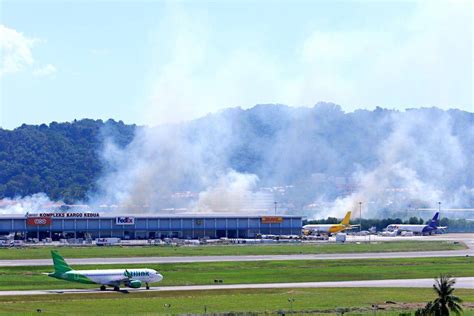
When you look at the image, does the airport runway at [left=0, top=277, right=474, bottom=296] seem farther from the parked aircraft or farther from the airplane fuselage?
the airplane fuselage

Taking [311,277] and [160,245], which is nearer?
[311,277]

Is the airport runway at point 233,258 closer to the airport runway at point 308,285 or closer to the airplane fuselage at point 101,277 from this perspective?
the airplane fuselage at point 101,277

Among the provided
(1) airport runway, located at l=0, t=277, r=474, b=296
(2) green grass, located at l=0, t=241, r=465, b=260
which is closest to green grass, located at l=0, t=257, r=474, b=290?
(1) airport runway, located at l=0, t=277, r=474, b=296

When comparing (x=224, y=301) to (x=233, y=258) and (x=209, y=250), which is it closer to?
(x=233, y=258)

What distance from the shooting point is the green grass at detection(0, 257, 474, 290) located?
117875 millimetres

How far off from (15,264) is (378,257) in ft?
182

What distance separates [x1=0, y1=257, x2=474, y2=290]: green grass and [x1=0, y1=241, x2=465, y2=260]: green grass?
22.7 metres

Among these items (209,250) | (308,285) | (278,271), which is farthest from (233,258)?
(308,285)

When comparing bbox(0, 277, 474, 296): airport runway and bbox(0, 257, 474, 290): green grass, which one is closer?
bbox(0, 277, 474, 296): airport runway

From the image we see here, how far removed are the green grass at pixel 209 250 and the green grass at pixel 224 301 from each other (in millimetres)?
53314

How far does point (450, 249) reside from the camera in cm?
17788

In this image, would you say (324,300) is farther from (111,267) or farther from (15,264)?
(15,264)

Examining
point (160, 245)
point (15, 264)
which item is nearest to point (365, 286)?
point (15, 264)

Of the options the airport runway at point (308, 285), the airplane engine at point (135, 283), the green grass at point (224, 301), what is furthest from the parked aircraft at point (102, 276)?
the green grass at point (224, 301)
